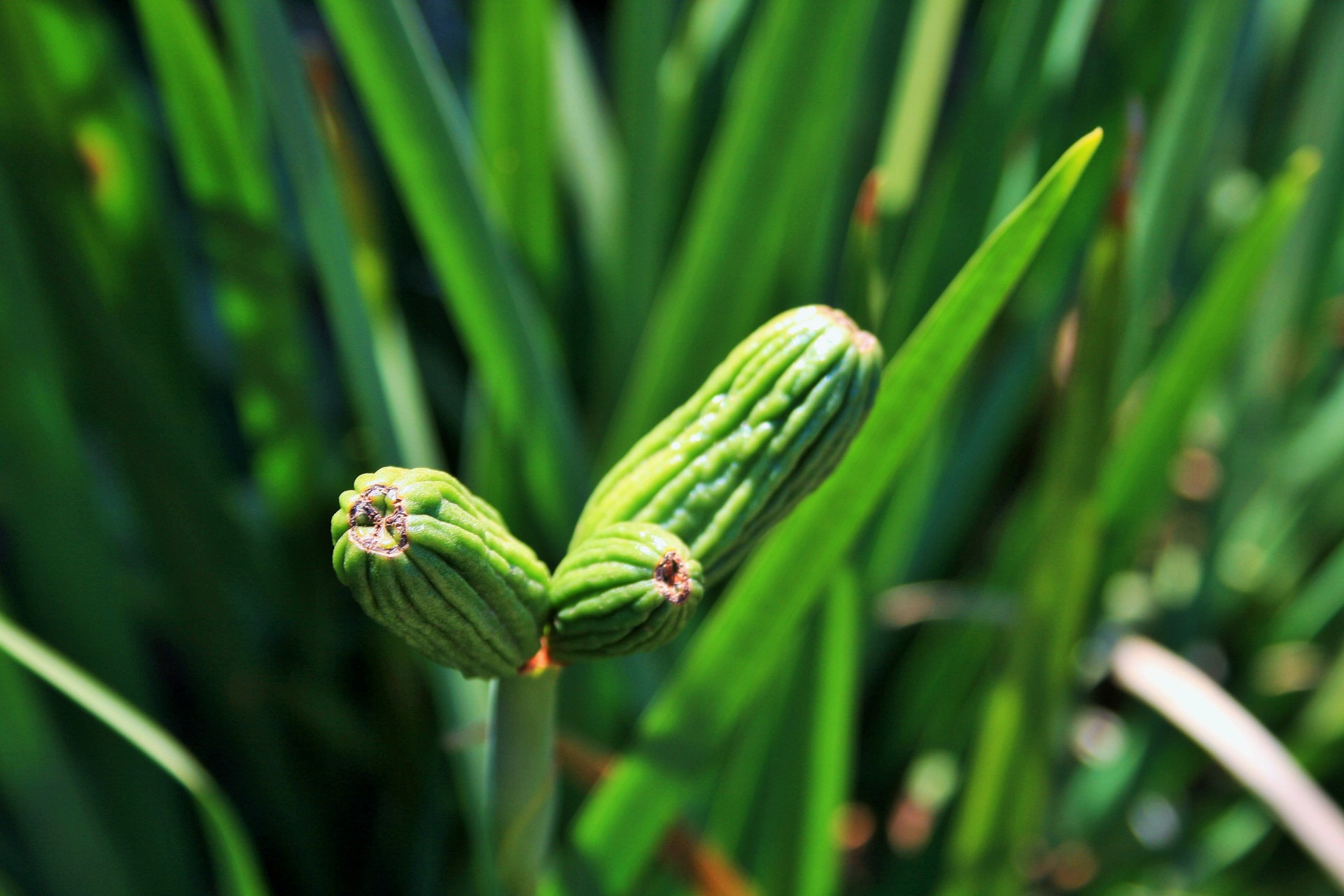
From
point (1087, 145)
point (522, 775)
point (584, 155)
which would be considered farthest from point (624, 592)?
point (584, 155)

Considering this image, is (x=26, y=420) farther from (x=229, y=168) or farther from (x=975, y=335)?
(x=975, y=335)

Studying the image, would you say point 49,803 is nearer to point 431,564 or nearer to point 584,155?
point 431,564

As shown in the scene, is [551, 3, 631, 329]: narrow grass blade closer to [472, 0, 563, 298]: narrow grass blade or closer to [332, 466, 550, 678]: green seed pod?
[472, 0, 563, 298]: narrow grass blade

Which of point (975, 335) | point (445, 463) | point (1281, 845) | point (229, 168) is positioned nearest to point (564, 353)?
point (445, 463)

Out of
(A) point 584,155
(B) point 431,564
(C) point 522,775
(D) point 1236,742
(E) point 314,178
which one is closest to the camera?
(B) point 431,564

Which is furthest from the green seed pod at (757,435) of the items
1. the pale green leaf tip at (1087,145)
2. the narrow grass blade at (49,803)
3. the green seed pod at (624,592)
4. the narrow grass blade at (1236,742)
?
the narrow grass blade at (1236,742)

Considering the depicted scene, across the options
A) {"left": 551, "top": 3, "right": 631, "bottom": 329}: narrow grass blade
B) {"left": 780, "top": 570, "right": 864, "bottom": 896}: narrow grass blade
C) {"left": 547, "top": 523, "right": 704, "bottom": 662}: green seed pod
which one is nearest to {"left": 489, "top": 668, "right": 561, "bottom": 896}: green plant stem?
{"left": 547, "top": 523, "right": 704, "bottom": 662}: green seed pod
